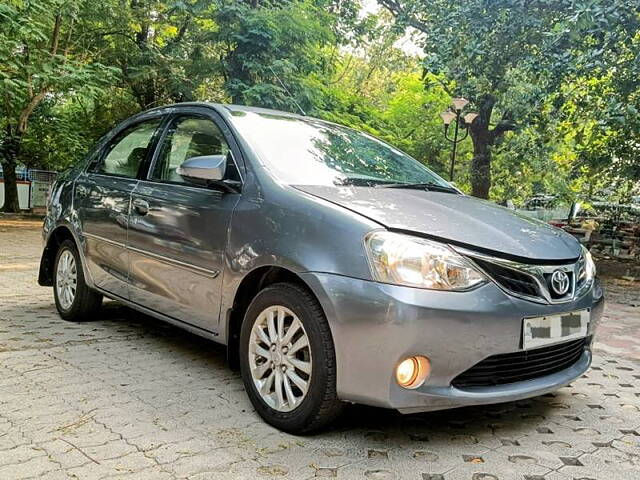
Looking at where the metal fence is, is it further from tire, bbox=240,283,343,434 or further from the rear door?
tire, bbox=240,283,343,434

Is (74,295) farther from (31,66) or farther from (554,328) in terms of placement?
(31,66)

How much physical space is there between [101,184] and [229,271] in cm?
185

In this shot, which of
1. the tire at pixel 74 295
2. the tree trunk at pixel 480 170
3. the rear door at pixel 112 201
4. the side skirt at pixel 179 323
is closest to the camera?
the side skirt at pixel 179 323

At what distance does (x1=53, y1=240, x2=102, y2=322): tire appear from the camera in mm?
4680

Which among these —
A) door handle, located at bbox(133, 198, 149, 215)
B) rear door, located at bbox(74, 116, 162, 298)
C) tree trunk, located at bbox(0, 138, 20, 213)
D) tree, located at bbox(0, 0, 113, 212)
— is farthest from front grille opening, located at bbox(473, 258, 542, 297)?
tree trunk, located at bbox(0, 138, 20, 213)

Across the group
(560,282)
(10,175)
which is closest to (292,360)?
(560,282)

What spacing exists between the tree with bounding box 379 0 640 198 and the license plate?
21.9 feet

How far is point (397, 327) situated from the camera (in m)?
2.45

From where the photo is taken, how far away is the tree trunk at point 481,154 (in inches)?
753

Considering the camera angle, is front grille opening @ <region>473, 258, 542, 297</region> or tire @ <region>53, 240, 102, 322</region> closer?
front grille opening @ <region>473, 258, 542, 297</region>

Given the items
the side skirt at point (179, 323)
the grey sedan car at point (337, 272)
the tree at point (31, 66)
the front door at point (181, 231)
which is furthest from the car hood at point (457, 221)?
the tree at point (31, 66)

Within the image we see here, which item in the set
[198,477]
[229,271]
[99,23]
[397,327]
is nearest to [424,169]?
[229,271]

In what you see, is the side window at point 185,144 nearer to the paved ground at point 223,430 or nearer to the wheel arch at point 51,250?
the paved ground at point 223,430

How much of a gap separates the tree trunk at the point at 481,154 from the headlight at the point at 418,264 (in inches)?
673
